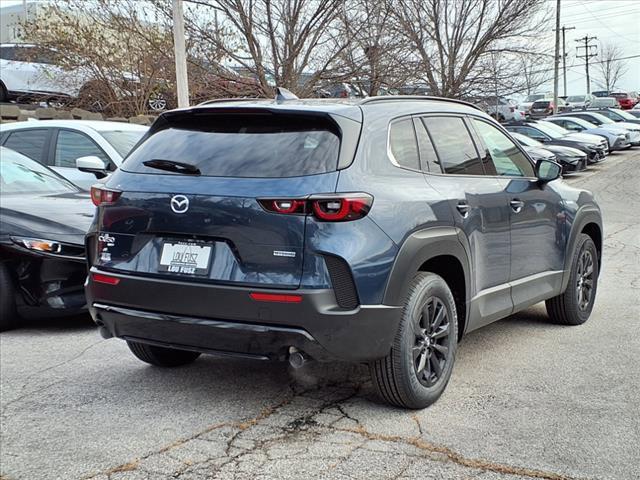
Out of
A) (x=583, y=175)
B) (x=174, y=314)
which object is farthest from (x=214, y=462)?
(x=583, y=175)

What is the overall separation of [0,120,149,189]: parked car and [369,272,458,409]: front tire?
18.7ft

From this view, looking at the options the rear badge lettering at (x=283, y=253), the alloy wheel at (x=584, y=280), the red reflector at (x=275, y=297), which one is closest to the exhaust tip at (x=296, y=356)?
the red reflector at (x=275, y=297)

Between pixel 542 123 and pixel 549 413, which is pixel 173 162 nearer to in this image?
pixel 549 413

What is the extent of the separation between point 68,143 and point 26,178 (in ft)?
6.73

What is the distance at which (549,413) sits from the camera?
13.6 ft

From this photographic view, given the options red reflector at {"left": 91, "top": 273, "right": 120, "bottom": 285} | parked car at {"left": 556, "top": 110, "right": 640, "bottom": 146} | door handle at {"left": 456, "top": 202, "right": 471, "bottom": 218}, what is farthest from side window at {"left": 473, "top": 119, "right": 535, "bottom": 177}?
parked car at {"left": 556, "top": 110, "right": 640, "bottom": 146}

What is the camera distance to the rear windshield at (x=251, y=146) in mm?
3896

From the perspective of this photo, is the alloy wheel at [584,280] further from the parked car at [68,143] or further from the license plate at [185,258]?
the parked car at [68,143]

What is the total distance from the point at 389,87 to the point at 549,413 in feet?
52.5

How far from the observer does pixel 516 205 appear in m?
5.21

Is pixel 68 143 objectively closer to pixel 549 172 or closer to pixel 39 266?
pixel 39 266

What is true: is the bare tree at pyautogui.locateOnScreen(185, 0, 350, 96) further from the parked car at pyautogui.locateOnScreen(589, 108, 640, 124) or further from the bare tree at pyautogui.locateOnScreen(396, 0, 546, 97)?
the parked car at pyautogui.locateOnScreen(589, 108, 640, 124)

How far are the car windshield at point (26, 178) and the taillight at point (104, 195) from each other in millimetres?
2893

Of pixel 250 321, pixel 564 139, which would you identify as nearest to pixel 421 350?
pixel 250 321
